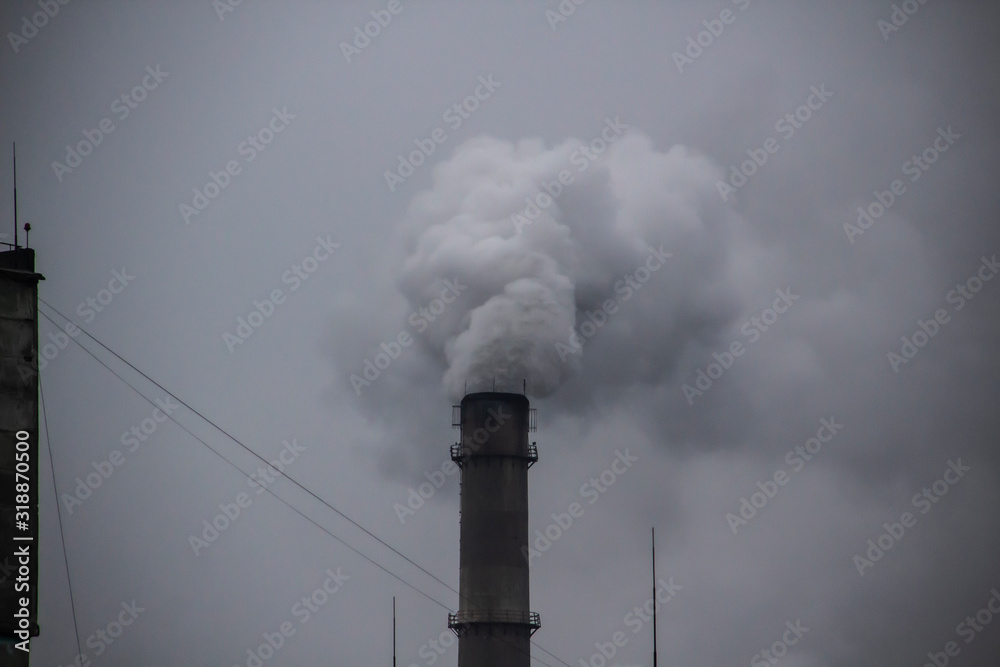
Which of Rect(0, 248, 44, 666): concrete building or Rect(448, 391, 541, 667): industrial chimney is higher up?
Rect(448, 391, 541, 667): industrial chimney

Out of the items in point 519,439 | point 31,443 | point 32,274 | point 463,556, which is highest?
point 519,439

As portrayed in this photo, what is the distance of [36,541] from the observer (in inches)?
843

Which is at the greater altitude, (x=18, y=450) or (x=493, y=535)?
(x=493, y=535)

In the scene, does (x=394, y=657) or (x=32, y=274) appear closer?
(x=32, y=274)

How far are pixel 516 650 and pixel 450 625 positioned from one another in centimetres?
271

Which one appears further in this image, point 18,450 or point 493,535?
point 493,535

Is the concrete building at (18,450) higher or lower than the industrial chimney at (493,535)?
lower

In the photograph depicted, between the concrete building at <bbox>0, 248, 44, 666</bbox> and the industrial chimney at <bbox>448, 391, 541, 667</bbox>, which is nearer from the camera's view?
the concrete building at <bbox>0, 248, 44, 666</bbox>

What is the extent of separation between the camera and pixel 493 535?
47688 millimetres

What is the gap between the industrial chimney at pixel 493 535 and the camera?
4747 cm

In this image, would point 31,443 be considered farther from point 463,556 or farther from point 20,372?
point 463,556

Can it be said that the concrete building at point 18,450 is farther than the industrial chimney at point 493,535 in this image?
No

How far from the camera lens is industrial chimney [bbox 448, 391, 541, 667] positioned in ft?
156

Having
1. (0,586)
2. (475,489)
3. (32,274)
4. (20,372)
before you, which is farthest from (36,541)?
(475,489)
